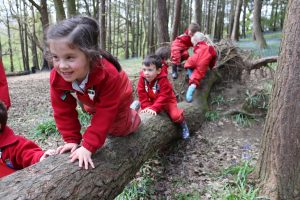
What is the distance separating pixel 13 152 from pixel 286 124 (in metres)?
2.63

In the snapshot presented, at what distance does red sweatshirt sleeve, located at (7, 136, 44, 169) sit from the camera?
8.40 ft

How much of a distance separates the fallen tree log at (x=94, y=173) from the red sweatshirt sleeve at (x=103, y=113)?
255mm

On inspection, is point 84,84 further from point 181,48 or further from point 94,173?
point 181,48

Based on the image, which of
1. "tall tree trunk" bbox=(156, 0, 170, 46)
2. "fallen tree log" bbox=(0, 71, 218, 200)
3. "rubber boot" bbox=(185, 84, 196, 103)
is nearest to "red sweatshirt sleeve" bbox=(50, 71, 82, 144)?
"fallen tree log" bbox=(0, 71, 218, 200)

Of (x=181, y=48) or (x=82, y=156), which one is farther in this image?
(x=181, y=48)

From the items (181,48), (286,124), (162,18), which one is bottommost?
(286,124)

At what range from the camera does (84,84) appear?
7.80ft

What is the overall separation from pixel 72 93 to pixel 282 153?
7.27 ft

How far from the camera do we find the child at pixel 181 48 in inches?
265

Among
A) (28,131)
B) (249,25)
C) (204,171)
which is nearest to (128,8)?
(249,25)

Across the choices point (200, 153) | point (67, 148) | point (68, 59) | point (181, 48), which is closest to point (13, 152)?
point (67, 148)

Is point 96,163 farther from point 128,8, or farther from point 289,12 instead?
point 128,8

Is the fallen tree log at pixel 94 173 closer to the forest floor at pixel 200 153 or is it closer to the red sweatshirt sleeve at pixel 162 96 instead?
the red sweatshirt sleeve at pixel 162 96

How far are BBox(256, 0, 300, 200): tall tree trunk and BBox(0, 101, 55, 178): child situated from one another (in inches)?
89.0
